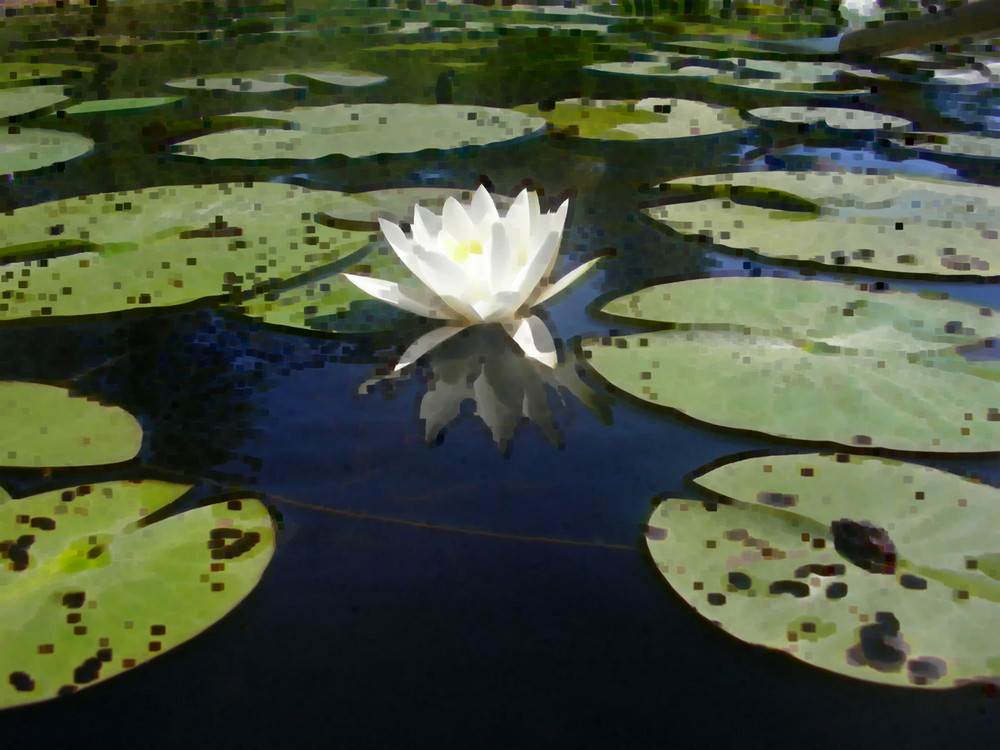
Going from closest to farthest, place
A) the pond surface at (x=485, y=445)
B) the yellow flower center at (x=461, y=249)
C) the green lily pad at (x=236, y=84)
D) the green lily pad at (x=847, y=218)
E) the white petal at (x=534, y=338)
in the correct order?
1. the pond surface at (x=485, y=445)
2. the white petal at (x=534, y=338)
3. the yellow flower center at (x=461, y=249)
4. the green lily pad at (x=847, y=218)
5. the green lily pad at (x=236, y=84)

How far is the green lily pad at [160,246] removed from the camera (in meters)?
1.47

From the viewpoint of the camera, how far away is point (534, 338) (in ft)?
4.26

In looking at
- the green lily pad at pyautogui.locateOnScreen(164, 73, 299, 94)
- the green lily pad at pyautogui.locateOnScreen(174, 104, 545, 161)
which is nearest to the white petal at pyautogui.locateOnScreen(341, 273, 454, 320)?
the green lily pad at pyautogui.locateOnScreen(174, 104, 545, 161)

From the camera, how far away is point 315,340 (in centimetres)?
134

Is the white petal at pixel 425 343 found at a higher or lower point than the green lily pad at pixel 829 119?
lower

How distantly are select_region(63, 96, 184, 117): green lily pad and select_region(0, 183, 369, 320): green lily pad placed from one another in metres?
1.34

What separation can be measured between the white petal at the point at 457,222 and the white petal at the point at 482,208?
29mm

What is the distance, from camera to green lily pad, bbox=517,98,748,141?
109 inches

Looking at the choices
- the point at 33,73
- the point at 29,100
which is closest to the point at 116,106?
the point at 29,100

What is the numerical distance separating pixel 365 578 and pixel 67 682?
0.27 metres

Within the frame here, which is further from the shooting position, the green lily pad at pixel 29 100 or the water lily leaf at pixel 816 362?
the green lily pad at pixel 29 100

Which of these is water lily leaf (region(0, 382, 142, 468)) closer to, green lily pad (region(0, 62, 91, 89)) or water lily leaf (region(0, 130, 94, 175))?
water lily leaf (region(0, 130, 94, 175))

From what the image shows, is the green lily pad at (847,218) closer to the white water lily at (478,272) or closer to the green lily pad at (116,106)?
the white water lily at (478,272)

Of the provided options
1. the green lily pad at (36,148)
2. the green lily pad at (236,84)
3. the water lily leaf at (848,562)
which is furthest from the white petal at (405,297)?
the green lily pad at (236,84)
